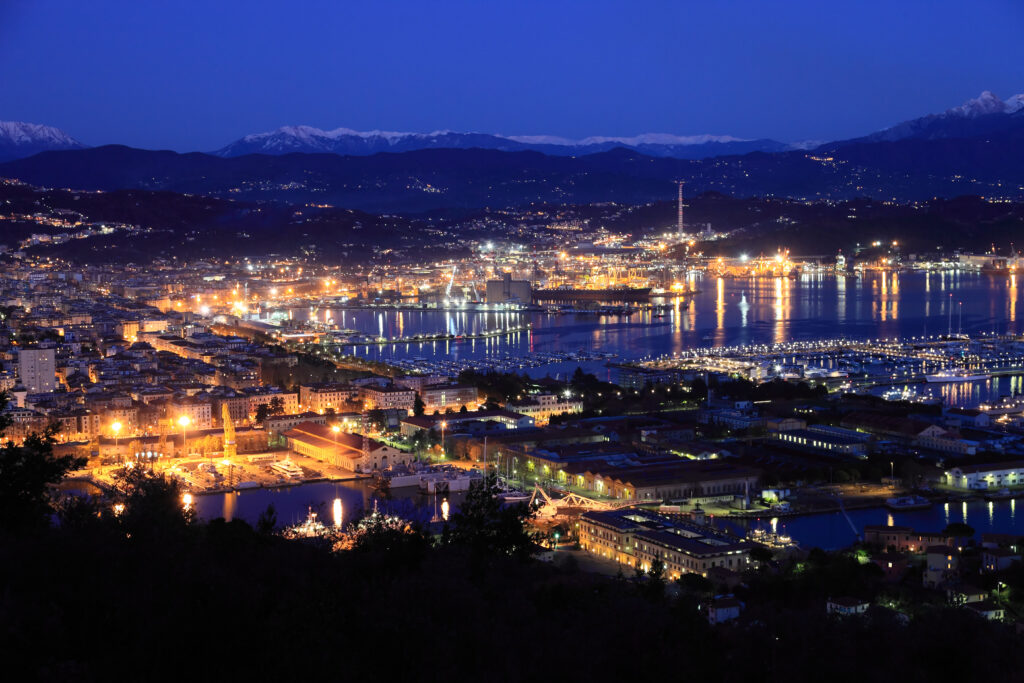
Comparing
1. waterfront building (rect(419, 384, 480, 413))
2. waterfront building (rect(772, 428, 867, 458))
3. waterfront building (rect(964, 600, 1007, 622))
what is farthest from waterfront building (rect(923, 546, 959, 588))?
waterfront building (rect(419, 384, 480, 413))

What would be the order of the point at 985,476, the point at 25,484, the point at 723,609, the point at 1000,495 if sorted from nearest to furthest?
the point at 25,484 < the point at 723,609 < the point at 1000,495 < the point at 985,476

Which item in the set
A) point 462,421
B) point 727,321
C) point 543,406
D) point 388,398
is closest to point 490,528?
point 462,421

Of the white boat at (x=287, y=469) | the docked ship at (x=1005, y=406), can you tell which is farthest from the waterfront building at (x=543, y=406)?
the docked ship at (x=1005, y=406)

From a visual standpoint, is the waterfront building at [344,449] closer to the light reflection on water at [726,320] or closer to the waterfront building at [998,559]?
the waterfront building at [998,559]

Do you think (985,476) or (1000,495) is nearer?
(1000,495)

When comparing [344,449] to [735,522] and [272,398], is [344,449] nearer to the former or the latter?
[272,398]

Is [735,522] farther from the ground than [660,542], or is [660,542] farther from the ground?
[660,542]

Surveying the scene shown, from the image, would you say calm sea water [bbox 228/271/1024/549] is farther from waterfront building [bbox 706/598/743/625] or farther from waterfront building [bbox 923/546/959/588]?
waterfront building [bbox 706/598/743/625]

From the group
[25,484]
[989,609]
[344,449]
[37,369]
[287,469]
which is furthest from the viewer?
[37,369]

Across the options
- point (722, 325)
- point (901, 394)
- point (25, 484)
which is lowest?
point (901, 394)
